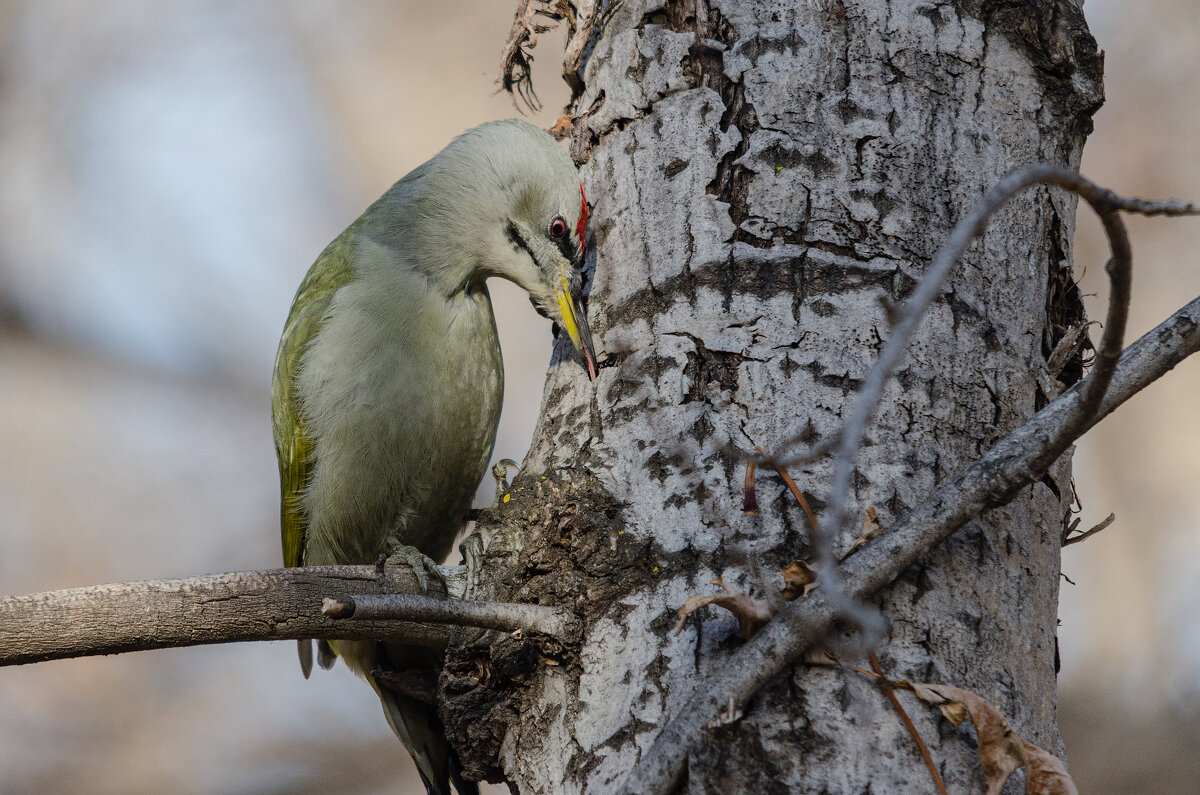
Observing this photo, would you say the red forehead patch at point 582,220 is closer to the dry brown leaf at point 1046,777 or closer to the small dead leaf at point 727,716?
the small dead leaf at point 727,716

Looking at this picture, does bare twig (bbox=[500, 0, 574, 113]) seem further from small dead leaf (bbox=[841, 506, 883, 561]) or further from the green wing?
small dead leaf (bbox=[841, 506, 883, 561])

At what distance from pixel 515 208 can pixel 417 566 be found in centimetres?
149

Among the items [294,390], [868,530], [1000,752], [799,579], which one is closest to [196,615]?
[799,579]

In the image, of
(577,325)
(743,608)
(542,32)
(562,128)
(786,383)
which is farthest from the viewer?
(542,32)

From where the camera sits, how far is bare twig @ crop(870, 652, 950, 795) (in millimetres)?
1743

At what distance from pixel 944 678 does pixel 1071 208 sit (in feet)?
4.22

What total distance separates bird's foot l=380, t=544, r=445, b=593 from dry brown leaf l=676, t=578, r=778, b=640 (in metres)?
0.85

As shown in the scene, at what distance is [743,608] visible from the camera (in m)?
1.86

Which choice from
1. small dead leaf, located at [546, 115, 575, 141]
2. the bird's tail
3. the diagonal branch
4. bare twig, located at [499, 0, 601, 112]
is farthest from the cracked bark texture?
the bird's tail

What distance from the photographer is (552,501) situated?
2.34m

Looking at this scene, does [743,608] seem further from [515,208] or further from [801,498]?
[515,208]

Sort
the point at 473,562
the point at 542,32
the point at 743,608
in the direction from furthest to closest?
A: the point at 542,32
the point at 473,562
the point at 743,608

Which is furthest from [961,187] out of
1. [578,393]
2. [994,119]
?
[578,393]

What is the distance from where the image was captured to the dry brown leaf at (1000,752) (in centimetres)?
175
